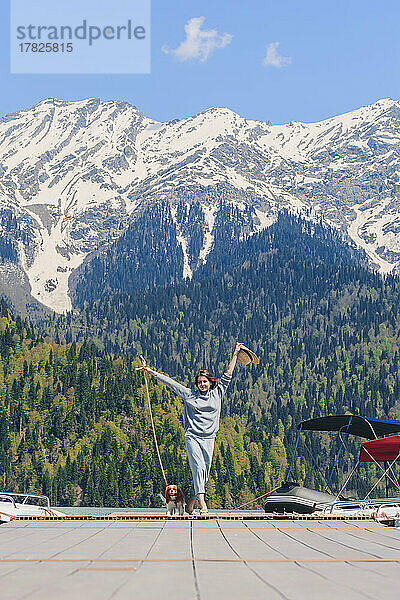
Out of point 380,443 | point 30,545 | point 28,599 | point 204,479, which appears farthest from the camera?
point 380,443

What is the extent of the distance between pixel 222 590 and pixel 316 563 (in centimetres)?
267

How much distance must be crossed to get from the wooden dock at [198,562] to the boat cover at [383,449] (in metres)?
25.3

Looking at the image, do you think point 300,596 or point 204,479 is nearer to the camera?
point 300,596

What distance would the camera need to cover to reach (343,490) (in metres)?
36.5

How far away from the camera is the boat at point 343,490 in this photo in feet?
88.7

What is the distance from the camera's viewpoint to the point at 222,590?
30.8ft

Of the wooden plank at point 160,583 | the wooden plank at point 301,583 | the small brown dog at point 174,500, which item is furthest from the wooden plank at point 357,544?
the small brown dog at point 174,500

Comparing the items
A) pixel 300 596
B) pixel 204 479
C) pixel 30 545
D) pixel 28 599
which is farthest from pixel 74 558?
pixel 204 479

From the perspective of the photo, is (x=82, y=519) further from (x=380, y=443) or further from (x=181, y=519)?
(x=380, y=443)

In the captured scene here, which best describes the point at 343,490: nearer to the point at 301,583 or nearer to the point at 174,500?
the point at 174,500

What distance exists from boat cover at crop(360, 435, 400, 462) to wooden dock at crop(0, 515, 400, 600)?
25.3 m

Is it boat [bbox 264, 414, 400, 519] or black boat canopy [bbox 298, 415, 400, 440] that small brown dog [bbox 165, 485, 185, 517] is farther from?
black boat canopy [bbox 298, 415, 400, 440]

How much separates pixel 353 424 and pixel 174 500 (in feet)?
82.3

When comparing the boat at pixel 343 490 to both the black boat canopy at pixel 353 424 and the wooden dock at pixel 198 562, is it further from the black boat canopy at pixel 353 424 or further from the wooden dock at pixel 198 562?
the wooden dock at pixel 198 562
